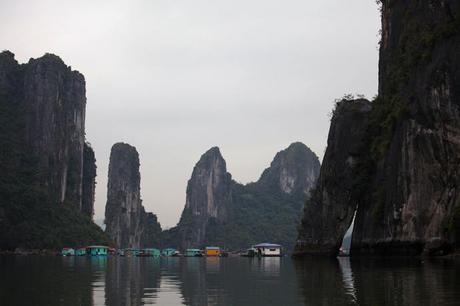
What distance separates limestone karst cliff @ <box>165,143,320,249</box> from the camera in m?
161

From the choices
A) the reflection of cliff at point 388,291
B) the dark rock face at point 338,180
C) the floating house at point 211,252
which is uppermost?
the dark rock face at point 338,180

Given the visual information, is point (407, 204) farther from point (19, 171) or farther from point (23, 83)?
point (23, 83)

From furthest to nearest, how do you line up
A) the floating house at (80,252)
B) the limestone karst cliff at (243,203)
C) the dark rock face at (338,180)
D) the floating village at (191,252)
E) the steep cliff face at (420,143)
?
1. the limestone karst cliff at (243,203)
2. the floating house at (80,252)
3. the floating village at (191,252)
4. the dark rock face at (338,180)
5. the steep cliff face at (420,143)

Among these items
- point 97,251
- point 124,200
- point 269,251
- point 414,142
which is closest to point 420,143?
point 414,142

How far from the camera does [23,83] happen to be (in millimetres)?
114438

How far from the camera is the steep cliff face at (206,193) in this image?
541 feet

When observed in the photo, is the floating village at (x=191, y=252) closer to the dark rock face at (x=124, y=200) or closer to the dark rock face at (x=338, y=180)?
the dark rock face at (x=338, y=180)

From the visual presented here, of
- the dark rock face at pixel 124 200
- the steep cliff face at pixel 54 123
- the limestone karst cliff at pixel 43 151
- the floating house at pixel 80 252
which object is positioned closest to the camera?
the floating house at pixel 80 252

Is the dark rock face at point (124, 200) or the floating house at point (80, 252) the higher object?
the dark rock face at point (124, 200)

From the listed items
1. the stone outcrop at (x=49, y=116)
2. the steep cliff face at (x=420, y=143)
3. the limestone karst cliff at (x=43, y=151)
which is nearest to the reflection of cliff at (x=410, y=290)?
the steep cliff face at (x=420, y=143)

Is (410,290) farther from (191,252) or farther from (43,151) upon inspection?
(43,151)

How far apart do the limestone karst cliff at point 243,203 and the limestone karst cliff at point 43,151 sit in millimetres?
44313

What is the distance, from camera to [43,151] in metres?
111

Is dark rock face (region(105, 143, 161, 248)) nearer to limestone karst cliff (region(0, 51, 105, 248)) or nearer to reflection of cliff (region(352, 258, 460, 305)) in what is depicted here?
limestone karst cliff (region(0, 51, 105, 248))
